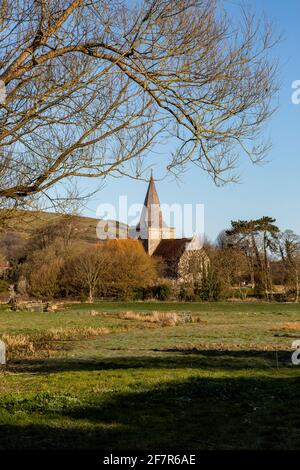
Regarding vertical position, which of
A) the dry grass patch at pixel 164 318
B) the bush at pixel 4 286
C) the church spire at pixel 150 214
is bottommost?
the dry grass patch at pixel 164 318

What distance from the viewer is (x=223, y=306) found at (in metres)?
54.8

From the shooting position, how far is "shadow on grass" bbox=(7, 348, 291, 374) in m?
14.1

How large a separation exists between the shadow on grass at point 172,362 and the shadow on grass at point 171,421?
153 inches

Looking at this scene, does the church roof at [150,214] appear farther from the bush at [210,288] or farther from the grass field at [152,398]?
the bush at [210,288]

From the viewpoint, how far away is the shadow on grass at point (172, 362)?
46.4 ft

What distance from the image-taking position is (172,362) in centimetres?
1501

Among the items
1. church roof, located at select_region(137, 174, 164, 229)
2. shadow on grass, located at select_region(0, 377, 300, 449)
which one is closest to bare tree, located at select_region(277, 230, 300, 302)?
church roof, located at select_region(137, 174, 164, 229)

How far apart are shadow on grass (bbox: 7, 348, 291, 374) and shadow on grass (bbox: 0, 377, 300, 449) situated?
12.8 ft

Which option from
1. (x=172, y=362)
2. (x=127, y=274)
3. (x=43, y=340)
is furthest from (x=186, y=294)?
(x=172, y=362)

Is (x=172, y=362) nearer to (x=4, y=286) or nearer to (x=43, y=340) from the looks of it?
(x=43, y=340)

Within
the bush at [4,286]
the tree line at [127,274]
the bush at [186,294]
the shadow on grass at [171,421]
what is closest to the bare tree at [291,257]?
the tree line at [127,274]

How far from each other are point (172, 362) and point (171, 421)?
7.48m
